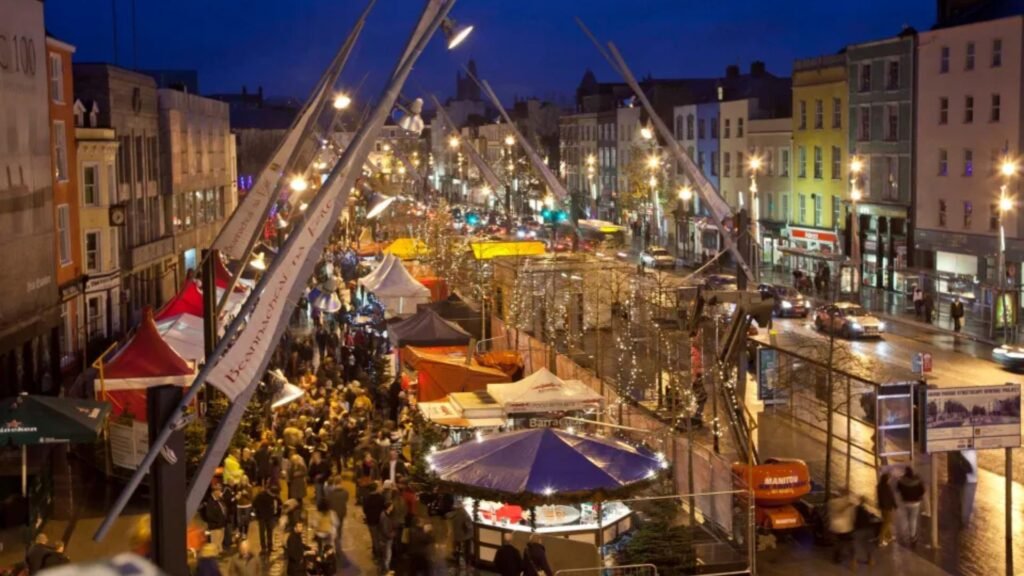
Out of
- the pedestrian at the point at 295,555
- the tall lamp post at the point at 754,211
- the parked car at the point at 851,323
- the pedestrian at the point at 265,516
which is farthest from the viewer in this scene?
the tall lamp post at the point at 754,211

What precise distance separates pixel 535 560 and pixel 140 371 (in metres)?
11.5

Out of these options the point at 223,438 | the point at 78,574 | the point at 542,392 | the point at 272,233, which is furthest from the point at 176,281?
the point at 78,574

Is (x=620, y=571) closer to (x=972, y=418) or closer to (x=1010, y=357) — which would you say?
(x=972, y=418)

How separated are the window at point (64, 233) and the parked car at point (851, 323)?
24884 mm

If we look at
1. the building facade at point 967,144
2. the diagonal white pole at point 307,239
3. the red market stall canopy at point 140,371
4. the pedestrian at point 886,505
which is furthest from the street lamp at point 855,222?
the diagonal white pole at point 307,239

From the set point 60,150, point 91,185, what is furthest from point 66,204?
point 91,185

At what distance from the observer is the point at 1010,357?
38.8 m

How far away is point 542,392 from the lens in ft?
77.6

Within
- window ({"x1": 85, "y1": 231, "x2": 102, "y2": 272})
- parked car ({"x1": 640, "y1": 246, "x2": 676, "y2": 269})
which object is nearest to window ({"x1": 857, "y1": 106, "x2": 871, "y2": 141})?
parked car ({"x1": 640, "y1": 246, "x2": 676, "y2": 269})

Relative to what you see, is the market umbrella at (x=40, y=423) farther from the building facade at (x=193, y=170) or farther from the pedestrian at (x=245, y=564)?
the building facade at (x=193, y=170)

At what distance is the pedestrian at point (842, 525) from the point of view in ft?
64.0

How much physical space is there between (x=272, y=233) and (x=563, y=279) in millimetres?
30967

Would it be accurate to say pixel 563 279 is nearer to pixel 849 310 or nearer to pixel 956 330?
pixel 849 310

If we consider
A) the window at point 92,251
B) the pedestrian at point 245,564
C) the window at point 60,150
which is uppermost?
the window at point 60,150
